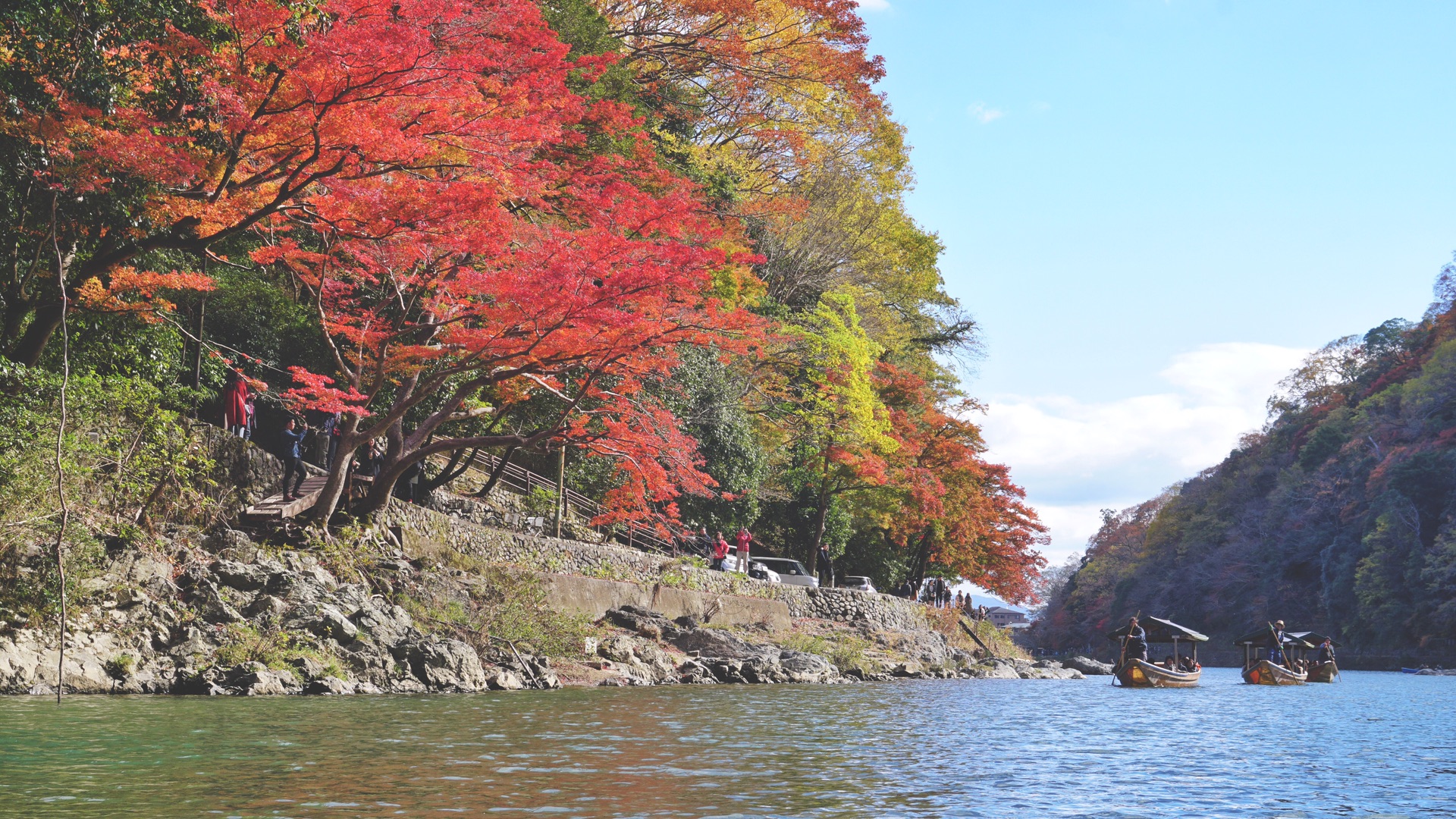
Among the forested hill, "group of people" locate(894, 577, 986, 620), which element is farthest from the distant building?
"group of people" locate(894, 577, 986, 620)

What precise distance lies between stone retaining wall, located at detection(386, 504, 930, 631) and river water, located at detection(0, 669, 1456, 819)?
5019mm

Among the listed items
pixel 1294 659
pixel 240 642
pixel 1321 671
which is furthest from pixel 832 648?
pixel 1294 659

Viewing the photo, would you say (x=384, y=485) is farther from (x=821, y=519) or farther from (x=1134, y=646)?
(x=1134, y=646)

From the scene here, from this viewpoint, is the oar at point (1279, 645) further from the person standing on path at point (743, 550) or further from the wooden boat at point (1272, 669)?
the person standing on path at point (743, 550)

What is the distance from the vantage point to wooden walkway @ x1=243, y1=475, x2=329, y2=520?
16188 millimetres

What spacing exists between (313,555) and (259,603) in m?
2.13

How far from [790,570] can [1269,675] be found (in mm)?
14214

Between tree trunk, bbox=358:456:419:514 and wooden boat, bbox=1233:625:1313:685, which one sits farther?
wooden boat, bbox=1233:625:1313:685

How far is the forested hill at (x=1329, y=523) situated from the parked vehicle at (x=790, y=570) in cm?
2790

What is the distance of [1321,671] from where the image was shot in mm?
34781

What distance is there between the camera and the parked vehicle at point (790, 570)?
105ft

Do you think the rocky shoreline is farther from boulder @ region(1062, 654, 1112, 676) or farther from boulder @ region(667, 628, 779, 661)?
boulder @ region(1062, 654, 1112, 676)

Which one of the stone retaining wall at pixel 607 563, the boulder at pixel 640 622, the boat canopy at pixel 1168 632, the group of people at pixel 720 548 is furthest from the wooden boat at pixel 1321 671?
the boulder at pixel 640 622

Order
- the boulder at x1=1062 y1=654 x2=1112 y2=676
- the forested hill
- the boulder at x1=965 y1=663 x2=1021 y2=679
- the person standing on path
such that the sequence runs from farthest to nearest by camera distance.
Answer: the forested hill < the boulder at x1=1062 y1=654 x2=1112 y2=676 < the boulder at x1=965 y1=663 x2=1021 y2=679 < the person standing on path
